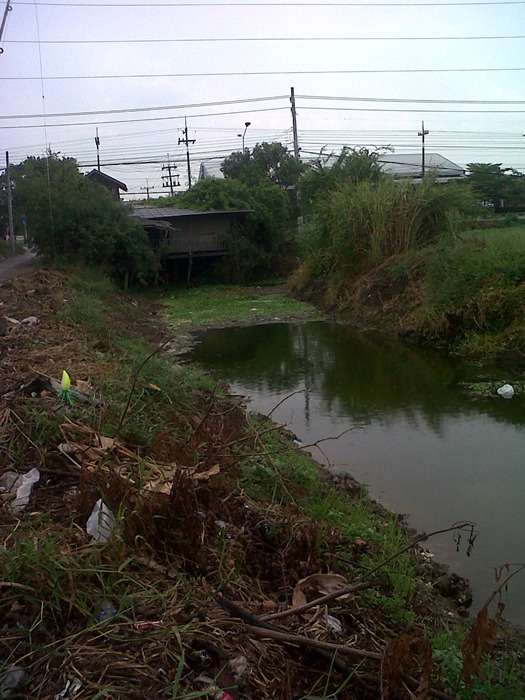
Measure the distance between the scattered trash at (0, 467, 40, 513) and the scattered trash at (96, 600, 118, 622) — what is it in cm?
103

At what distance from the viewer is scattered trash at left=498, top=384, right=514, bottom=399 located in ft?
28.2

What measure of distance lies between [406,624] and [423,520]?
1.83 metres

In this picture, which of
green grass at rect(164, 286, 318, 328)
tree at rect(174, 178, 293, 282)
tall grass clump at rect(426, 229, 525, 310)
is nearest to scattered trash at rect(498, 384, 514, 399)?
tall grass clump at rect(426, 229, 525, 310)

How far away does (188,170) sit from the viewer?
157 ft

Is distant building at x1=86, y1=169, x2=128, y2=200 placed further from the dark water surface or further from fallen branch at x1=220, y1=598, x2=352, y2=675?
fallen branch at x1=220, y1=598, x2=352, y2=675

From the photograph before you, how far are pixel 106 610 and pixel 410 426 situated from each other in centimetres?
559

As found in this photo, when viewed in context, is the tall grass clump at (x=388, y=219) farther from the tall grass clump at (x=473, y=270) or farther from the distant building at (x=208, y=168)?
the distant building at (x=208, y=168)

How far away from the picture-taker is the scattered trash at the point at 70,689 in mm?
2160

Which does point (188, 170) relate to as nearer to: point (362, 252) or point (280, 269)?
→ point (280, 269)

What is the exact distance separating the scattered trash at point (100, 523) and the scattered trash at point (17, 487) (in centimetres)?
51

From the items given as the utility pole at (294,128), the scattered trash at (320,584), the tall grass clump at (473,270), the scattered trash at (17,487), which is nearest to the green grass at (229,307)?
the tall grass clump at (473,270)

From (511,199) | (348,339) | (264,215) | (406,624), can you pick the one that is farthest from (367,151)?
(406,624)

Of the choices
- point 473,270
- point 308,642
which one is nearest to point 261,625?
point 308,642

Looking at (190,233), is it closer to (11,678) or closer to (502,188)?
(502,188)
